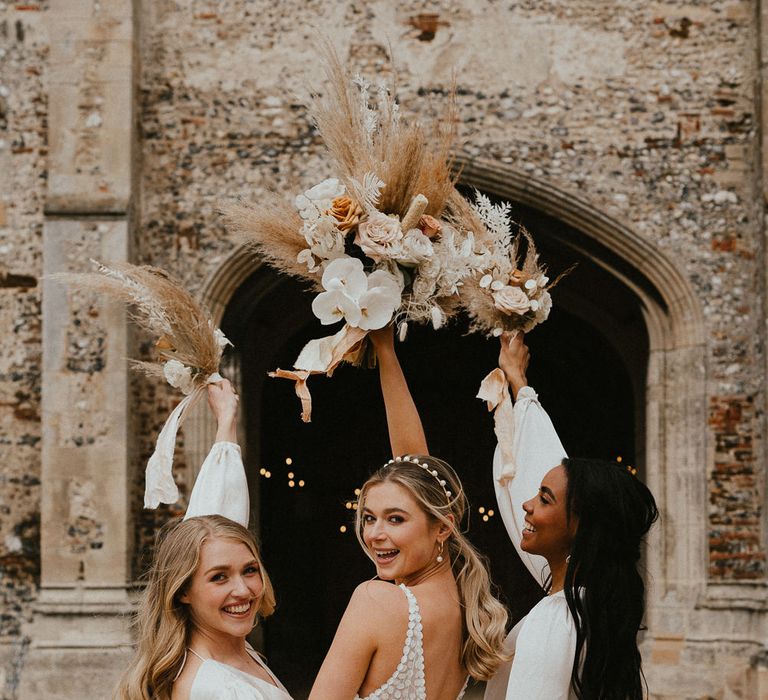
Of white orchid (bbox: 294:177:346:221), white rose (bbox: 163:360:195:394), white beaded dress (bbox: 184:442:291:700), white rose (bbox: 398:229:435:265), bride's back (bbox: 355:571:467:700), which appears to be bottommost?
bride's back (bbox: 355:571:467:700)

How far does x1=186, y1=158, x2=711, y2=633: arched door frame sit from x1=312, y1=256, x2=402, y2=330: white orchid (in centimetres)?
503

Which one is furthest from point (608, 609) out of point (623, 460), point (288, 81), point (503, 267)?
point (623, 460)

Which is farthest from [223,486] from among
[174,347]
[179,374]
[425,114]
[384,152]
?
[425,114]

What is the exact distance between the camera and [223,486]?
324 centimetres

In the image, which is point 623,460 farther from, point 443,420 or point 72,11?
point 72,11

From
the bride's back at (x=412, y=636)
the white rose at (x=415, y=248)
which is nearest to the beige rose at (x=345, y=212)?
the white rose at (x=415, y=248)

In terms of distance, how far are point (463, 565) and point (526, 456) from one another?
49cm

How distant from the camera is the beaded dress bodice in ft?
8.59

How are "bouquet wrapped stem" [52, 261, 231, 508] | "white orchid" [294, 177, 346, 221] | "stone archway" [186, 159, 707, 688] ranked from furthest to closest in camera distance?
"stone archway" [186, 159, 707, 688] → "bouquet wrapped stem" [52, 261, 231, 508] → "white orchid" [294, 177, 346, 221]

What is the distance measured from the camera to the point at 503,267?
10.8 ft

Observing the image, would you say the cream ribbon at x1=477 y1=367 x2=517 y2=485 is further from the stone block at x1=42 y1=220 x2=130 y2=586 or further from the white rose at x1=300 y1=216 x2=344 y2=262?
the stone block at x1=42 y1=220 x2=130 y2=586

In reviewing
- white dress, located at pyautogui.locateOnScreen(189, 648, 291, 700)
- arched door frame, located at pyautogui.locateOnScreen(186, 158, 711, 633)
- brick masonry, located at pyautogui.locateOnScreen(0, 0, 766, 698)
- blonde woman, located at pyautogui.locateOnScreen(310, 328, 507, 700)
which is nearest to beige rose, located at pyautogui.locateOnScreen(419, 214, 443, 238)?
blonde woman, located at pyautogui.locateOnScreen(310, 328, 507, 700)

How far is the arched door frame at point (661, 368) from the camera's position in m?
7.86

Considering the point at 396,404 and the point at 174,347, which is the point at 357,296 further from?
the point at 174,347
